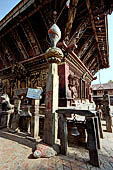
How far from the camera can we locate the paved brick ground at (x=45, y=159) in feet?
7.12

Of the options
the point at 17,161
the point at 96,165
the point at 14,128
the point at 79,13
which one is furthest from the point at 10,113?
the point at 79,13

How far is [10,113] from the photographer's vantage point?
17.8 ft

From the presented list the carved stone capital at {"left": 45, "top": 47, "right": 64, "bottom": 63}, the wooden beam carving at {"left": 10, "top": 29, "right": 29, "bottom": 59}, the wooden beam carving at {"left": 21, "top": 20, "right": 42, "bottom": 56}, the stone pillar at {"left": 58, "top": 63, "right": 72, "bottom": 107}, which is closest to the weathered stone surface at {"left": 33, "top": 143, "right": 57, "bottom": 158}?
the stone pillar at {"left": 58, "top": 63, "right": 72, "bottom": 107}

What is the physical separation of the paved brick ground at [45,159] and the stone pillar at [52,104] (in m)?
0.57

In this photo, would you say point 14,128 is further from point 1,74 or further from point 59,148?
point 1,74

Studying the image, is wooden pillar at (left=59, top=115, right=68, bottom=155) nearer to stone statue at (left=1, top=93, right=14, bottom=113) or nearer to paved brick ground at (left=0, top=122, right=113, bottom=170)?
paved brick ground at (left=0, top=122, right=113, bottom=170)

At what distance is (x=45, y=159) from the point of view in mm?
2467

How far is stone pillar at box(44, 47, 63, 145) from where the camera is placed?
2949 mm

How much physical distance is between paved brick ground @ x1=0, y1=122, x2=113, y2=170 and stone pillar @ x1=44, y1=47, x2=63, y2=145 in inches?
22.6

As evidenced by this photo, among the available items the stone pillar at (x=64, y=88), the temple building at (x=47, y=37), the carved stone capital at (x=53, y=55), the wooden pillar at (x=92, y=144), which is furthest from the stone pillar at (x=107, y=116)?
the carved stone capital at (x=53, y=55)

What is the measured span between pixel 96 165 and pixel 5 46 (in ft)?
32.5

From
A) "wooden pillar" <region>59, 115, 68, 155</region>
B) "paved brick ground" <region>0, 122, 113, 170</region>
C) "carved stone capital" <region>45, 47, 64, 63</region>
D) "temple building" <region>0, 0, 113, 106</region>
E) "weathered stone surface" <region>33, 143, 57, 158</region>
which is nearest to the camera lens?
"paved brick ground" <region>0, 122, 113, 170</region>

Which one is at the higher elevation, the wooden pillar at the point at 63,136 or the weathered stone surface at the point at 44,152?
the wooden pillar at the point at 63,136

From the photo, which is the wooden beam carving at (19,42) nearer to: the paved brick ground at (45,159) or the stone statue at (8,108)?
the stone statue at (8,108)
